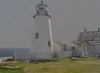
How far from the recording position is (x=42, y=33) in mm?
42469

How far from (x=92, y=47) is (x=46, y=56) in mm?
28044

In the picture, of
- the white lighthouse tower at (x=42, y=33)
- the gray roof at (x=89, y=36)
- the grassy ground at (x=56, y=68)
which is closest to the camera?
the grassy ground at (x=56, y=68)

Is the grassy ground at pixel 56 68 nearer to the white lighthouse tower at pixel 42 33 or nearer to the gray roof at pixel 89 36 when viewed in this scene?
the white lighthouse tower at pixel 42 33

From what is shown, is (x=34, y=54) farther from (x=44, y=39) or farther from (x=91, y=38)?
(x=91, y=38)

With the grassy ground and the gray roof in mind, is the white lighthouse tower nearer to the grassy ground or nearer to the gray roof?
the grassy ground

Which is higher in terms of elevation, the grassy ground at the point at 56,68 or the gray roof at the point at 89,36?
the gray roof at the point at 89,36

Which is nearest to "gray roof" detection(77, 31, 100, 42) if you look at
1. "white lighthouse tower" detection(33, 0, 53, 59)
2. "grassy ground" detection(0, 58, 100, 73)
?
"white lighthouse tower" detection(33, 0, 53, 59)

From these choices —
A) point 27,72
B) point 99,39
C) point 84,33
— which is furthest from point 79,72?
point 84,33

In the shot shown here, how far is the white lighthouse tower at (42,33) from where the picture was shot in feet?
137

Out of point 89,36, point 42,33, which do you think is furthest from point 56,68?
point 89,36

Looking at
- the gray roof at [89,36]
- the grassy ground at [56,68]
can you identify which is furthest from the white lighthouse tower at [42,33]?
the gray roof at [89,36]

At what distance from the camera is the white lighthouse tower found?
41.7 m

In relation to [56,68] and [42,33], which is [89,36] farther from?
[56,68]

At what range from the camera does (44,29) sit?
42.7 m
